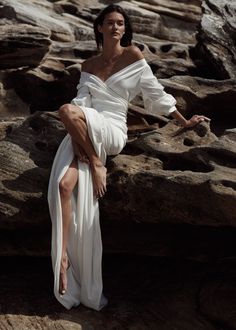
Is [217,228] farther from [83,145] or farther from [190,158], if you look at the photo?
[83,145]

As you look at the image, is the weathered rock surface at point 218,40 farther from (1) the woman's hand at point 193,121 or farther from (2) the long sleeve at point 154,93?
(2) the long sleeve at point 154,93

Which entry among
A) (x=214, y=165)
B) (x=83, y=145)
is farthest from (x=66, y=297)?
(x=214, y=165)

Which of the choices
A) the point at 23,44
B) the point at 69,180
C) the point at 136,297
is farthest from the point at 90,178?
the point at 23,44

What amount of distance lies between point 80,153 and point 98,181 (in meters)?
0.33

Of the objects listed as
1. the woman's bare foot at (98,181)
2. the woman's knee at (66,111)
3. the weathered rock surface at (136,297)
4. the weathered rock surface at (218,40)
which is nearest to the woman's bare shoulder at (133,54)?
the woman's knee at (66,111)

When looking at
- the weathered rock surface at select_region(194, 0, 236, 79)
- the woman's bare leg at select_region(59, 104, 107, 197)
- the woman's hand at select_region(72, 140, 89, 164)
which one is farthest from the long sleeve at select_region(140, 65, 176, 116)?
the weathered rock surface at select_region(194, 0, 236, 79)

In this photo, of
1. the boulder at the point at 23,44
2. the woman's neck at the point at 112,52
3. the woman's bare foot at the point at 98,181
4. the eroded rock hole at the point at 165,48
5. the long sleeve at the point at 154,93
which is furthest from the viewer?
the eroded rock hole at the point at 165,48

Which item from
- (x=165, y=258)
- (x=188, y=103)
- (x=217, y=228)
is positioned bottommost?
(x=165, y=258)

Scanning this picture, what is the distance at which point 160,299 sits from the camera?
650 cm

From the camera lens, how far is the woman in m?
5.93

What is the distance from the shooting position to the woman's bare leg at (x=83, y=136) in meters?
5.98

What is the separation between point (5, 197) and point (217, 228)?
2.22 meters

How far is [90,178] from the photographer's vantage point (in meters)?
6.07

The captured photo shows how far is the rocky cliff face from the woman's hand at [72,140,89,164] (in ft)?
1.10
